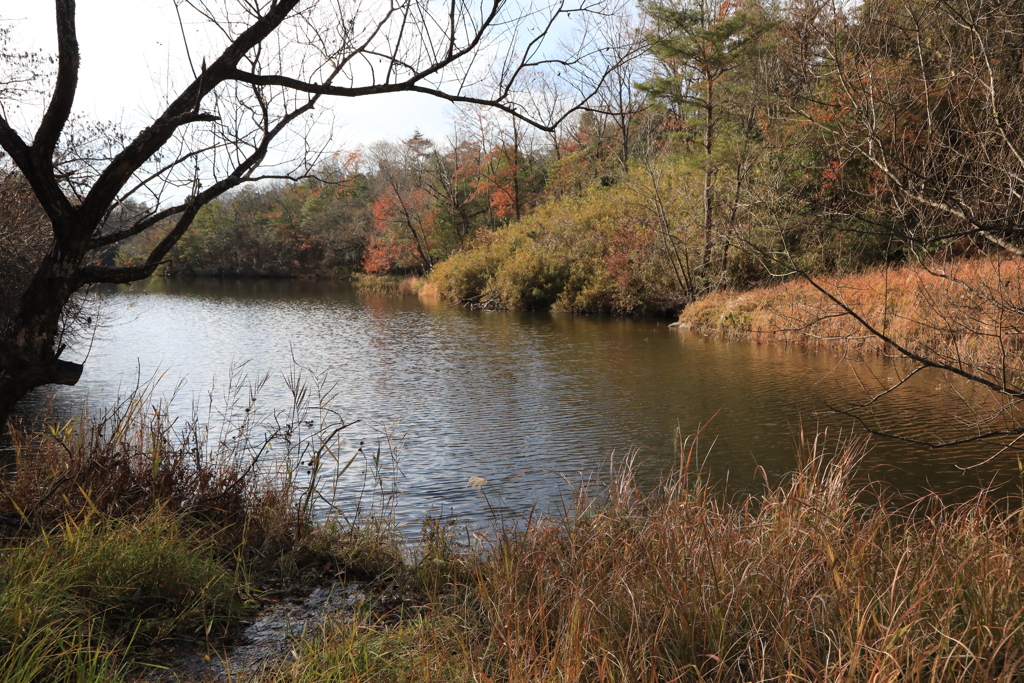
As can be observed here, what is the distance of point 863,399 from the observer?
38.0ft

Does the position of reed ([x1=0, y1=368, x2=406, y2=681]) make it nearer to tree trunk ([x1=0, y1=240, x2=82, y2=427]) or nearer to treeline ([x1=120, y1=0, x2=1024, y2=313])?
tree trunk ([x1=0, y1=240, x2=82, y2=427])

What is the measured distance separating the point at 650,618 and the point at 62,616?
2.65 metres

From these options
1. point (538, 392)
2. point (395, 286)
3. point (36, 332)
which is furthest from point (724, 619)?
point (395, 286)

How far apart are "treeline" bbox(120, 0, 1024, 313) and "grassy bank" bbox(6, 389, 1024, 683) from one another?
4.91ft

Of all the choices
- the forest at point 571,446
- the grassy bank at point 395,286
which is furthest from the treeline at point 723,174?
the grassy bank at point 395,286

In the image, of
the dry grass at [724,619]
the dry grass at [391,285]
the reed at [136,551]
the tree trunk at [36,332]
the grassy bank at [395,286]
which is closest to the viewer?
the dry grass at [724,619]

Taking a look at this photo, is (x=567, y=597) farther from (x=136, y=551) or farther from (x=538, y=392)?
(x=538, y=392)

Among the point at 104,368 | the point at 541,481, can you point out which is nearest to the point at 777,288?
the point at 541,481

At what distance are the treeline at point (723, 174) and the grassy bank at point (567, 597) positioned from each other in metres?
1.50

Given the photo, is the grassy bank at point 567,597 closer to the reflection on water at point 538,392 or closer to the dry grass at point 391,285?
the reflection on water at point 538,392

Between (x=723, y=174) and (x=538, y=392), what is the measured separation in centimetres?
1263

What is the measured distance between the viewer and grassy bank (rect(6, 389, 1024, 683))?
2836mm

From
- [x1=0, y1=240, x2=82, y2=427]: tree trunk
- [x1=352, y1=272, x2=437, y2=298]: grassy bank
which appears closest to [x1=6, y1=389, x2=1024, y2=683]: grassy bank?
[x1=0, y1=240, x2=82, y2=427]: tree trunk

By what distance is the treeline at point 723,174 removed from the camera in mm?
3875
